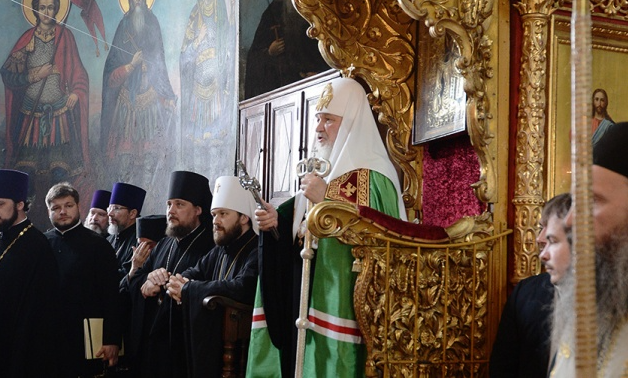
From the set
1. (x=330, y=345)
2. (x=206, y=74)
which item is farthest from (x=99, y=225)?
(x=330, y=345)

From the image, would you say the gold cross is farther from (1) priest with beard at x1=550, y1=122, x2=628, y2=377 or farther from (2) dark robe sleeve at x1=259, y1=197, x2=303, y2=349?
(1) priest with beard at x1=550, y1=122, x2=628, y2=377

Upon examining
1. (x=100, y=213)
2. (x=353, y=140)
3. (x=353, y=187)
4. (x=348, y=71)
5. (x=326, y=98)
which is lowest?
(x=353, y=187)

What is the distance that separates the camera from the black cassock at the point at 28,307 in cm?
639

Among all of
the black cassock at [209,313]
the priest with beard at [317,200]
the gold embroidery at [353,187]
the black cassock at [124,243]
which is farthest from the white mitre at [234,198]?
the black cassock at [124,243]

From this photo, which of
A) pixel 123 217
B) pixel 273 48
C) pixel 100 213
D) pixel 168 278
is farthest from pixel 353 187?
pixel 100 213

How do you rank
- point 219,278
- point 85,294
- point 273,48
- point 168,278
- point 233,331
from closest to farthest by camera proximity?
point 233,331 → point 219,278 → point 168,278 → point 85,294 → point 273,48

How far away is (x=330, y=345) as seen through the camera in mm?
4223

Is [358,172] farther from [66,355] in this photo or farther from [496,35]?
[66,355]

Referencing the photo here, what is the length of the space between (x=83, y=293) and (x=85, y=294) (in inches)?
0.7

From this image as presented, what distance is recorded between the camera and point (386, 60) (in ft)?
16.9

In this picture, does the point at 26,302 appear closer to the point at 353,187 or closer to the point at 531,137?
the point at 353,187

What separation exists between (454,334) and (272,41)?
5.68 metres

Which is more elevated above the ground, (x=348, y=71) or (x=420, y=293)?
(x=348, y=71)

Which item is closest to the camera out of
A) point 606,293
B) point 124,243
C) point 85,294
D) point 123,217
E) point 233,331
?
point 606,293
